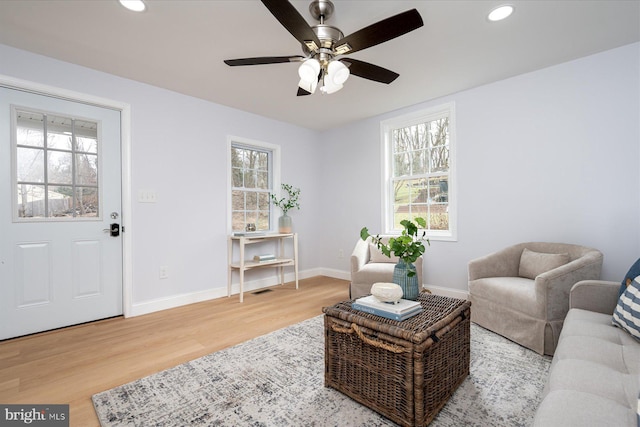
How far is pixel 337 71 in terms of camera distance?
5.98ft

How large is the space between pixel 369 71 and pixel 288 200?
2.66m

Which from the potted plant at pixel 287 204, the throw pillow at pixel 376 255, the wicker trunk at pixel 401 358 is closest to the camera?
the wicker trunk at pixel 401 358

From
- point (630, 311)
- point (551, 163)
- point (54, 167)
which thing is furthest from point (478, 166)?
point (54, 167)

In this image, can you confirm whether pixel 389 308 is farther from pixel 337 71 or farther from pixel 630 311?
pixel 337 71

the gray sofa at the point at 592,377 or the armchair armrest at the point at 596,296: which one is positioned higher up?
the armchair armrest at the point at 596,296

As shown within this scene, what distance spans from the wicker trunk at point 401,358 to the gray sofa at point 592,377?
444 mm

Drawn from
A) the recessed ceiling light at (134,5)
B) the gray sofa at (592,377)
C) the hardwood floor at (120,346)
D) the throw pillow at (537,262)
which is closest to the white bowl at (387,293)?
the gray sofa at (592,377)

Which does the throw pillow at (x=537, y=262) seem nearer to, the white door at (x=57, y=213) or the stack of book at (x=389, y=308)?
the stack of book at (x=389, y=308)

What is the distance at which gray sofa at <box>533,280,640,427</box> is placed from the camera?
0.88 m

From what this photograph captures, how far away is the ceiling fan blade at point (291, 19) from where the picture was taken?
1462 mm

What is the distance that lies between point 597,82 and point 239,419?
382 centimetres

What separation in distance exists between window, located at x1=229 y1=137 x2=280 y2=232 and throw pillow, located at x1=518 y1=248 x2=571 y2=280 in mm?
3147

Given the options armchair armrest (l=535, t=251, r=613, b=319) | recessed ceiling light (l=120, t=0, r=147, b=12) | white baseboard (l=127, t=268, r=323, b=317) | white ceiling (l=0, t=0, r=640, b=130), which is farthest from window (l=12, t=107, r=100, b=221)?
armchair armrest (l=535, t=251, r=613, b=319)

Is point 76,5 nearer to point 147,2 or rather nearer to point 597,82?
point 147,2
